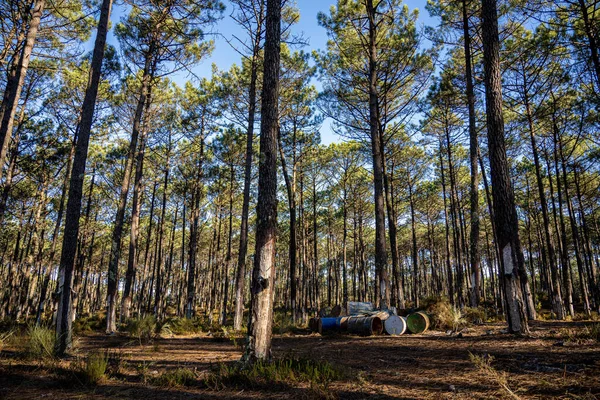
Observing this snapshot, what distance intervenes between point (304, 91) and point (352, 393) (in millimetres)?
15009

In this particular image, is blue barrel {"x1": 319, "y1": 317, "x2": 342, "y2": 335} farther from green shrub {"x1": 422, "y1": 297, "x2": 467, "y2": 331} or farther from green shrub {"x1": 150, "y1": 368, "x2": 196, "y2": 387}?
green shrub {"x1": 150, "y1": 368, "x2": 196, "y2": 387}

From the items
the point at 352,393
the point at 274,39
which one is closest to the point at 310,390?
the point at 352,393

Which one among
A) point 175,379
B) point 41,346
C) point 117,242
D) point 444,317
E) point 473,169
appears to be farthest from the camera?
point 117,242

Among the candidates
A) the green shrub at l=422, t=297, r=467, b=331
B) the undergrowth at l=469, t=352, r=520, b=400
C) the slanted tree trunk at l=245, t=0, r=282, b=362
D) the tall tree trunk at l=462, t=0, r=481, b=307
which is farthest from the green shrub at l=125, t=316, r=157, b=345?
the tall tree trunk at l=462, t=0, r=481, b=307

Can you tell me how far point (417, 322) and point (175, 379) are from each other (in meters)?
6.67

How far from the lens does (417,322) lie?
28.7 feet

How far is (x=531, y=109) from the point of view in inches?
606

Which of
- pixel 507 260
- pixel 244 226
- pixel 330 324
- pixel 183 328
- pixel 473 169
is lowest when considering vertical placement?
pixel 183 328

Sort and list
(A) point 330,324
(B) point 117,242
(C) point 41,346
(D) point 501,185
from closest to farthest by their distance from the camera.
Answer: (C) point 41,346
(D) point 501,185
(A) point 330,324
(B) point 117,242

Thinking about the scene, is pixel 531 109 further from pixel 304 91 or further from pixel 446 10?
pixel 304 91

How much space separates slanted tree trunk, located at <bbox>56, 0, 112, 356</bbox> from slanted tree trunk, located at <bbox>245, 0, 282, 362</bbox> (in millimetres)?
4217

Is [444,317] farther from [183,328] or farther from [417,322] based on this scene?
[183,328]

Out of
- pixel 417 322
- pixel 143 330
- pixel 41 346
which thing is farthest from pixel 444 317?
pixel 41 346

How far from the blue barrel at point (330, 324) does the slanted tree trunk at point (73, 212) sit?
6.70 meters
